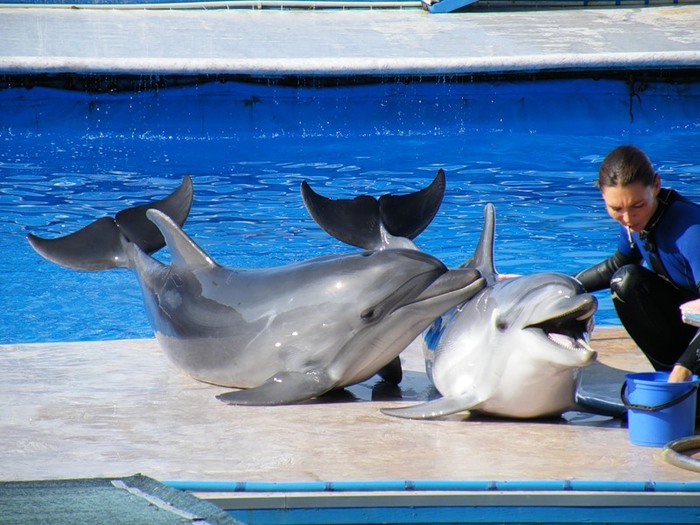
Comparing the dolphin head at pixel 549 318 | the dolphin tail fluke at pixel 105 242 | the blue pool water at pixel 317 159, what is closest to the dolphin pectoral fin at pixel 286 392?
the dolphin head at pixel 549 318

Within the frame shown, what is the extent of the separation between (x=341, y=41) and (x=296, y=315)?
10292 millimetres

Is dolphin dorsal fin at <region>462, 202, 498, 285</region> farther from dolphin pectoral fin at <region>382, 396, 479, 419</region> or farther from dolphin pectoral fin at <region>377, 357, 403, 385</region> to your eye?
dolphin pectoral fin at <region>382, 396, 479, 419</region>

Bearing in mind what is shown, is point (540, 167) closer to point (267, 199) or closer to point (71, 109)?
point (267, 199)

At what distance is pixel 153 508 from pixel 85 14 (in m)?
15.3

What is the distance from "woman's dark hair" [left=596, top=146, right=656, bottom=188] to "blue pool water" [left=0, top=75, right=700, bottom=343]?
4416mm

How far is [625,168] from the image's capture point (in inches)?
183

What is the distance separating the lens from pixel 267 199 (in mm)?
11648

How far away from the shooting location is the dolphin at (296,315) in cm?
514

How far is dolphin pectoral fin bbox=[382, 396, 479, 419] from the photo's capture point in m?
4.89

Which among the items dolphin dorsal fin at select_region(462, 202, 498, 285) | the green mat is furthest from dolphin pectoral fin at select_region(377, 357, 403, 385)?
the green mat

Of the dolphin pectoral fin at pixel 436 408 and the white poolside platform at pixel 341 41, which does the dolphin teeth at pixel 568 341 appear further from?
the white poolside platform at pixel 341 41

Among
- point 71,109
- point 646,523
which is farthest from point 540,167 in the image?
point 646,523

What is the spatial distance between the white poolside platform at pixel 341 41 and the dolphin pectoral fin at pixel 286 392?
28.3 feet

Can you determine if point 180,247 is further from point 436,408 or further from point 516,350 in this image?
point 516,350
